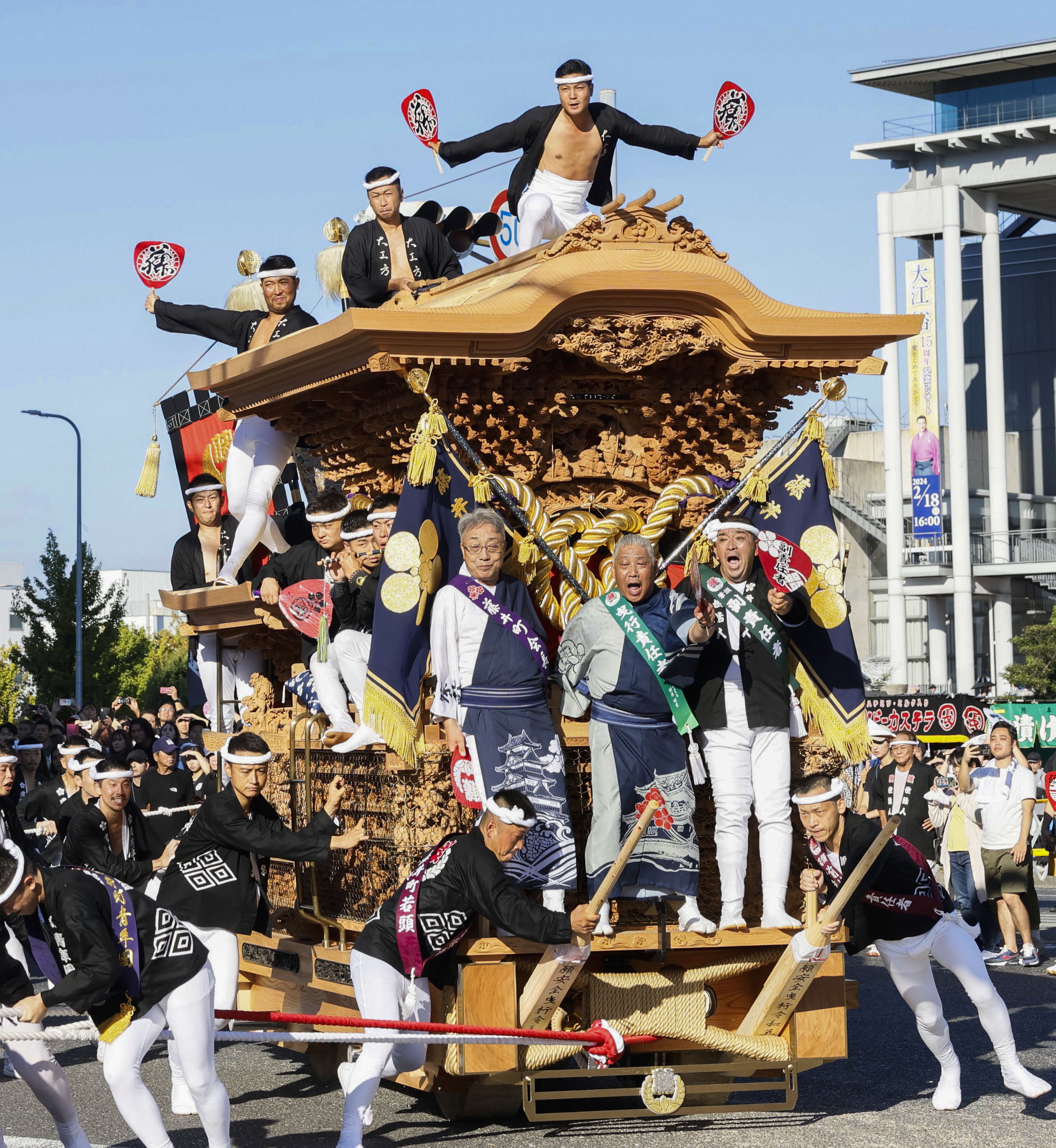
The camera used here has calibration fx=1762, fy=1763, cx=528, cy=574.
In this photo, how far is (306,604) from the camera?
873 centimetres

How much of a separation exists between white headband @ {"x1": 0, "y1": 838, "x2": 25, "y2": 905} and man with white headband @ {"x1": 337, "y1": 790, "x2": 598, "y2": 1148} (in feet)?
5.10

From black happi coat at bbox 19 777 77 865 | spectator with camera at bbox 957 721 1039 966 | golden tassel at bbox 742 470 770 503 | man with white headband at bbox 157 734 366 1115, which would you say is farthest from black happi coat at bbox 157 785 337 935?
spectator with camera at bbox 957 721 1039 966

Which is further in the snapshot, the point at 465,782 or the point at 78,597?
the point at 78,597

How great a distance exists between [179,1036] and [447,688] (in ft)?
5.98

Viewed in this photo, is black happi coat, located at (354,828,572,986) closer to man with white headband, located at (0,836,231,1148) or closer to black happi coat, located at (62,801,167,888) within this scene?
man with white headband, located at (0,836,231,1148)

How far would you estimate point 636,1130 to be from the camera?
7.23m

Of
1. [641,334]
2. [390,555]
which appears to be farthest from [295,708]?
[641,334]

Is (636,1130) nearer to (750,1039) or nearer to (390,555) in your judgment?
(750,1039)

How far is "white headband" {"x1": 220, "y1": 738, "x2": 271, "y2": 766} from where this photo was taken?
7.59 meters

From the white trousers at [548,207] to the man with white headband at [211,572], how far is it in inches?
102

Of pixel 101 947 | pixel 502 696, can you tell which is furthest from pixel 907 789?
pixel 101 947

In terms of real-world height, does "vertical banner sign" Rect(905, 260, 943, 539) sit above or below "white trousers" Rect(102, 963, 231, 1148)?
above

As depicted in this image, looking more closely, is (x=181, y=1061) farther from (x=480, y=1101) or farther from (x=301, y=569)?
(x=301, y=569)

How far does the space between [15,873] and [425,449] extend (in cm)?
261
